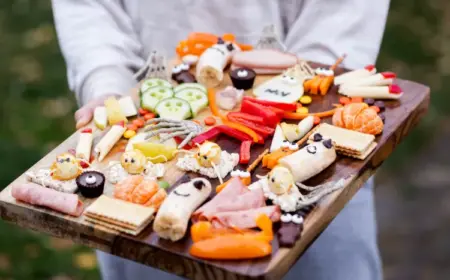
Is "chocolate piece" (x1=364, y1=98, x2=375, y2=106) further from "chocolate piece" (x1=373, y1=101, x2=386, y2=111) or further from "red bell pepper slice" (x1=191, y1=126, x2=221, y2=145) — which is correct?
"red bell pepper slice" (x1=191, y1=126, x2=221, y2=145)

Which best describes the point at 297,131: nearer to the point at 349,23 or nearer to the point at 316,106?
the point at 316,106

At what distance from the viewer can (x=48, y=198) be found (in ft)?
4.39

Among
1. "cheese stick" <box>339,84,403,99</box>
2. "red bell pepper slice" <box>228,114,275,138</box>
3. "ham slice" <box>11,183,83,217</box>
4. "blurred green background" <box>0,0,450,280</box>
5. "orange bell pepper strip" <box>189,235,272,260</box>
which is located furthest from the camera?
"blurred green background" <box>0,0,450,280</box>

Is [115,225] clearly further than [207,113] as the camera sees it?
No

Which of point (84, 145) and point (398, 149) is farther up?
point (84, 145)

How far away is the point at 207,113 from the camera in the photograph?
64.6 inches

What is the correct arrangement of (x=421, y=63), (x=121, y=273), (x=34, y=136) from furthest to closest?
(x=421, y=63)
(x=34, y=136)
(x=121, y=273)

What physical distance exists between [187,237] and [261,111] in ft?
1.30

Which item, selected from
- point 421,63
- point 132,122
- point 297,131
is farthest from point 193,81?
point 421,63

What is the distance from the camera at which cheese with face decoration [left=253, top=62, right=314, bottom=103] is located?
166 centimetres

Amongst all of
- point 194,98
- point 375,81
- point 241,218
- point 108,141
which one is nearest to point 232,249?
point 241,218

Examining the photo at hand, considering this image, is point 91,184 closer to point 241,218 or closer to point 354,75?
point 241,218

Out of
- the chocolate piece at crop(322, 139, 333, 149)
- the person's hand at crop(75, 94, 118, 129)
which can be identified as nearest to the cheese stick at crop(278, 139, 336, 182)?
the chocolate piece at crop(322, 139, 333, 149)

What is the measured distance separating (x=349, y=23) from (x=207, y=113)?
1.61 feet
